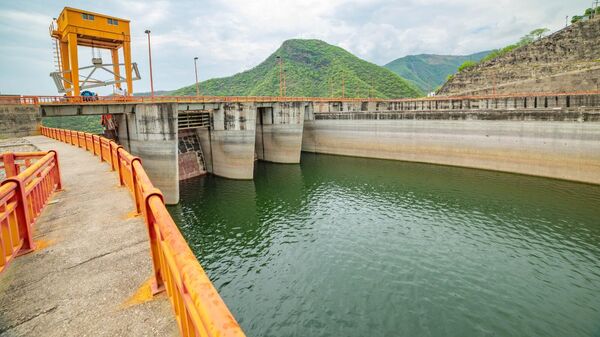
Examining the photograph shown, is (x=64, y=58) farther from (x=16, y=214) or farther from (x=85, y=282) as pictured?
(x=85, y=282)

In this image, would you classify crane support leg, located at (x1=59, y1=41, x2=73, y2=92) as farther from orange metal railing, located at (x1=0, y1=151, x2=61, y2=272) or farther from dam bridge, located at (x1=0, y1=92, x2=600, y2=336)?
orange metal railing, located at (x1=0, y1=151, x2=61, y2=272)

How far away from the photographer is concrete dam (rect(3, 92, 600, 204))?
23219 mm

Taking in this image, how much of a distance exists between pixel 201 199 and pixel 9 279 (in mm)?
20972

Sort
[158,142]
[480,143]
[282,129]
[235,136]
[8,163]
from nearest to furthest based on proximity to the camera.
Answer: [8,163] < [158,142] < [235,136] < [480,143] < [282,129]

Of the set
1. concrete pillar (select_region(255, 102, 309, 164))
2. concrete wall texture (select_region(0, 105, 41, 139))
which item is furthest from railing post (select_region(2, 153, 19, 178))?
concrete pillar (select_region(255, 102, 309, 164))

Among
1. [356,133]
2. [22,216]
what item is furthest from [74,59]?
[356,133]

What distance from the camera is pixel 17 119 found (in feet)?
69.1

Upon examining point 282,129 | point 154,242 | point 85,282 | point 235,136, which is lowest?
point 85,282

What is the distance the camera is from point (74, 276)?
14.4ft

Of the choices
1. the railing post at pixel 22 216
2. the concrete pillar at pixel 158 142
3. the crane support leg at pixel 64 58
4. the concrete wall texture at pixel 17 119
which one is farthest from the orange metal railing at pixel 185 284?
the crane support leg at pixel 64 58

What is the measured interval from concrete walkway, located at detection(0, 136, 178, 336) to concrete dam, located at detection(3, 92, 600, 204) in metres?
17.5

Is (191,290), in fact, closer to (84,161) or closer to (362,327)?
(362,327)

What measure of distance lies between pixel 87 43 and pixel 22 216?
88.6ft

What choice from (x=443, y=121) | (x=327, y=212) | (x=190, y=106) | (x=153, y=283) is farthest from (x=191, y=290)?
(x=443, y=121)
